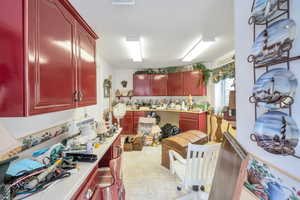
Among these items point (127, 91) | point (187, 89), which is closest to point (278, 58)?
point (187, 89)

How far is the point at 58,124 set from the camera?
1750 mm

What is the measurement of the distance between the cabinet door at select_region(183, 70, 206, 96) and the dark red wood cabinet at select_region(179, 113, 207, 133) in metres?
0.72

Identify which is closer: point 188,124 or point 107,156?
point 107,156

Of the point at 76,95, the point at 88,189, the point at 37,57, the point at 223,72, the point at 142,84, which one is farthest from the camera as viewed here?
the point at 142,84

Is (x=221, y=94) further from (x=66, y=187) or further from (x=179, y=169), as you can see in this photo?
(x=66, y=187)

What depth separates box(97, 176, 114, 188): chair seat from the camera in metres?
1.50

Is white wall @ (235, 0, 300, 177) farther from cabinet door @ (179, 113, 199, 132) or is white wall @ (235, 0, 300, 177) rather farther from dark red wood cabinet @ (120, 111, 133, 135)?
dark red wood cabinet @ (120, 111, 133, 135)

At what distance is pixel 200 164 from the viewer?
1666 mm

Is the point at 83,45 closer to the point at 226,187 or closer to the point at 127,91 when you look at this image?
the point at 226,187

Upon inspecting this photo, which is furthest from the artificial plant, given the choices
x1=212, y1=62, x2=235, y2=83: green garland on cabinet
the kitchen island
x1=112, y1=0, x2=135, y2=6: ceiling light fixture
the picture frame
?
the picture frame

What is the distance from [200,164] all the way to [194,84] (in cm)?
307

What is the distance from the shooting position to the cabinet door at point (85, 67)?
1464mm

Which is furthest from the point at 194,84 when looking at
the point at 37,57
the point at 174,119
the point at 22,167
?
the point at 22,167

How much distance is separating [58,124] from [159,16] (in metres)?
1.84
